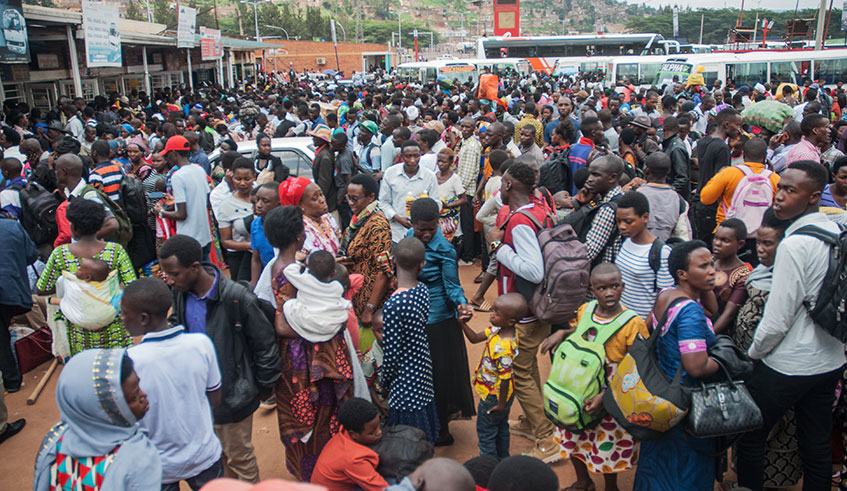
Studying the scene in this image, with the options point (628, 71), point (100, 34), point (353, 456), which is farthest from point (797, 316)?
point (628, 71)

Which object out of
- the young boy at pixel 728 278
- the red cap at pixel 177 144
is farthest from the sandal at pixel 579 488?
the red cap at pixel 177 144

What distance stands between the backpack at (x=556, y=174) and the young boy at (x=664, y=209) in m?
1.94

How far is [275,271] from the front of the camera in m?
3.73

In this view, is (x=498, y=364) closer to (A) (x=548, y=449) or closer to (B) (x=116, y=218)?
(A) (x=548, y=449)

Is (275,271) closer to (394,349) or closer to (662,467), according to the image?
(394,349)

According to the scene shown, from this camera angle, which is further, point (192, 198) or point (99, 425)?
point (192, 198)

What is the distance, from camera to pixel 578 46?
40.3m

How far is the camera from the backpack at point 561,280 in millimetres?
3654

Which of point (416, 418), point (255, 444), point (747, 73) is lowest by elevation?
point (255, 444)

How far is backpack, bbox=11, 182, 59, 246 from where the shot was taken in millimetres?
5793

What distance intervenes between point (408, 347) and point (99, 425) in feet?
5.97

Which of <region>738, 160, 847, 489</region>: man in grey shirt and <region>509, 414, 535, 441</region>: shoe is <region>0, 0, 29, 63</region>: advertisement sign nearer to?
<region>509, 414, 535, 441</region>: shoe

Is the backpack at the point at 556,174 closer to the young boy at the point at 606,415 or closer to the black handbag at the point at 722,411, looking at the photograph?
the young boy at the point at 606,415

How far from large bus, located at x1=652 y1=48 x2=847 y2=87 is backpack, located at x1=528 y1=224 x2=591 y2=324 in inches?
783
